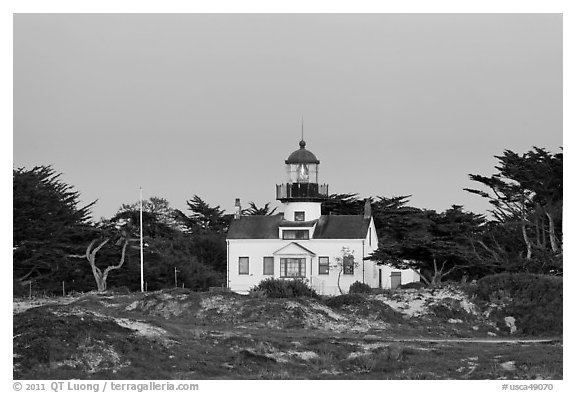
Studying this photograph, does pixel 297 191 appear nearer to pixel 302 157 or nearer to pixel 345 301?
pixel 302 157

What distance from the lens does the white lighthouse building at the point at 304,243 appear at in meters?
61.8

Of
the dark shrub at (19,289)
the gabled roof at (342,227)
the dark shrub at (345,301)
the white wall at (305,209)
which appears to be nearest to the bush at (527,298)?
the dark shrub at (345,301)

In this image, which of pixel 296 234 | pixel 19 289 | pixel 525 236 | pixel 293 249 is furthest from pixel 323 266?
pixel 19 289

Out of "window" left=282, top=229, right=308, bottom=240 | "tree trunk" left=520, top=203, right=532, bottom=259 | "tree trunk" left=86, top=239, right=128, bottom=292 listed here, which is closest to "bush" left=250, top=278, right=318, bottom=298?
"tree trunk" left=520, top=203, right=532, bottom=259

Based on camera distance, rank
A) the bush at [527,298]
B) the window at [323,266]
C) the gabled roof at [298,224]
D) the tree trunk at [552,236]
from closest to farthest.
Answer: the bush at [527,298]
the tree trunk at [552,236]
the window at [323,266]
the gabled roof at [298,224]

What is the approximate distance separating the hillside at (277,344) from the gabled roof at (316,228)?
70.5 feet

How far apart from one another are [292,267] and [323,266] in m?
1.45

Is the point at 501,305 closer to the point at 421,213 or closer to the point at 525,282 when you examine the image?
the point at 525,282

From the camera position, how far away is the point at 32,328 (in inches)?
1205

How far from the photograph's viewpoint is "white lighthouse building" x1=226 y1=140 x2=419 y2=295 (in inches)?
2431

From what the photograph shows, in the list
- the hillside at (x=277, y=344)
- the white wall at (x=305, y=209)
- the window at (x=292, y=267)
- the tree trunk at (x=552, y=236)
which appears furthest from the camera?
the white wall at (x=305, y=209)

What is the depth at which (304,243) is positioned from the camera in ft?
205

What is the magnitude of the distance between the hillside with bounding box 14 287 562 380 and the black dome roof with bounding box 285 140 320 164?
21647 millimetres

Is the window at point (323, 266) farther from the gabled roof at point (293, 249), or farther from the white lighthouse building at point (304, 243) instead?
the gabled roof at point (293, 249)
